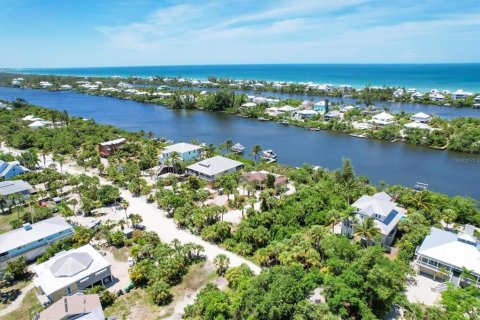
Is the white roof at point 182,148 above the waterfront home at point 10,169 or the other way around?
above

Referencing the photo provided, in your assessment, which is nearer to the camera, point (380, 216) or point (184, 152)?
point (380, 216)

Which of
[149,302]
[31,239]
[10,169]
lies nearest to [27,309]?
[31,239]

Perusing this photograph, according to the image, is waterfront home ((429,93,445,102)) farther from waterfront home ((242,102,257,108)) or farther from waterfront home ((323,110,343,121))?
waterfront home ((242,102,257,108))

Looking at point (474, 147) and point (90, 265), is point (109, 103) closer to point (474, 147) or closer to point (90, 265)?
point (90, 265)

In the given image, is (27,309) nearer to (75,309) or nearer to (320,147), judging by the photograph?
(75,309)

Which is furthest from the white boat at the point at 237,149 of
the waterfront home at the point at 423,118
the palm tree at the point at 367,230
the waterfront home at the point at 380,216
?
the waterfront home at the point at 423,118

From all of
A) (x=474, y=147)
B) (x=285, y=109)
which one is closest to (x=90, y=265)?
(x=474, y=147)

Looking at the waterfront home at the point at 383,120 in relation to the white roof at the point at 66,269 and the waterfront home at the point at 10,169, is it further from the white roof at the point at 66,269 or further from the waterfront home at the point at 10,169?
the waterfront home at the point at 10,169
